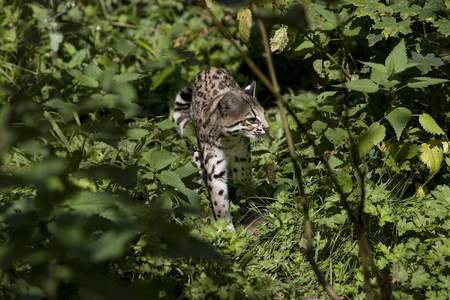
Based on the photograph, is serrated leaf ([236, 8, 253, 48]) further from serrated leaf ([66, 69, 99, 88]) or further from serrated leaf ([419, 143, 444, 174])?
serrated leaf ([419, 143, 444, 174])

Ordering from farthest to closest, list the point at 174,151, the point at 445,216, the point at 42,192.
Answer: the point at 174,151 → the point at 445,216 → the point at 42,192

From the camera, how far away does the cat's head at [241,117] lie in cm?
438

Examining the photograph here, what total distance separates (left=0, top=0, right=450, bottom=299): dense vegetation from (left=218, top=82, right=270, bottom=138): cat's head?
0.34 metres

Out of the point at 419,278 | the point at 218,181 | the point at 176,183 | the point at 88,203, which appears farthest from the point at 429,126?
the point at 88,203

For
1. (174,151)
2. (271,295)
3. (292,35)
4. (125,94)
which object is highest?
(125,94)

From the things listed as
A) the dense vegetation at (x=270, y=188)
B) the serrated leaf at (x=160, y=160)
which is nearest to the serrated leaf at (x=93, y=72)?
the dense vegetation at (x=270, y=188)

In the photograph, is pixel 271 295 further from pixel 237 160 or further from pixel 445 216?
pixel 237 160

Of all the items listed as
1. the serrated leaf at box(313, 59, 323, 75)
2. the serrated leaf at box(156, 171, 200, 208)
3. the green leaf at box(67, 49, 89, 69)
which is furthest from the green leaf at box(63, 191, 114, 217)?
the green leaf at box(67, 49, 89, 69)

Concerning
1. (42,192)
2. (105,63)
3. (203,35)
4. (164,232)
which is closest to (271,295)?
(164,232)

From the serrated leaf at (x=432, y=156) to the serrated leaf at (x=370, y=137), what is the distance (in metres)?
0.38

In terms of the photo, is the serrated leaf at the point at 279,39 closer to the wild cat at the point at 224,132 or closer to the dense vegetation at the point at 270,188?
the dense vegetation at the point at 270,188

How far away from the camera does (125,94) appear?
2502mm

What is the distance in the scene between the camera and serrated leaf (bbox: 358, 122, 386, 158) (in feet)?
12.9

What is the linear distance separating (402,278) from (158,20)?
17.6ft
